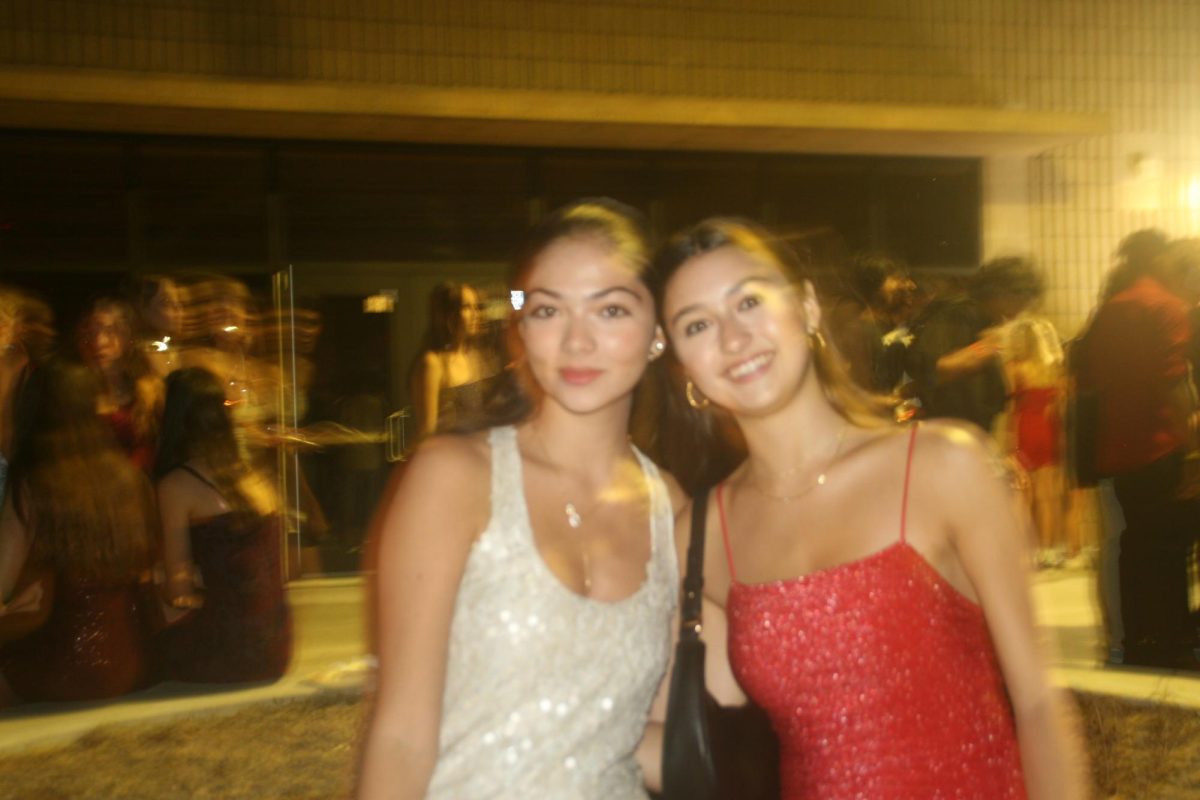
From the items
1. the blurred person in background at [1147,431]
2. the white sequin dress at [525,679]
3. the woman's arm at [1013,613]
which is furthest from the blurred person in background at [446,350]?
the woman's arm at [1013,613]

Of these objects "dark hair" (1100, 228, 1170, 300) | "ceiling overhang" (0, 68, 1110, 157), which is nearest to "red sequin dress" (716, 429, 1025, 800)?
"dark hair" (1100, 228, 1170, 300)

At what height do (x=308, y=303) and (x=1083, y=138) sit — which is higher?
(x=1083, y=138)

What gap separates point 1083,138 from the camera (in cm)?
Answer: 1043

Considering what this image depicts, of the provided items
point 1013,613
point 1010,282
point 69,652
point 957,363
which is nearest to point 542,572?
point 1013,613

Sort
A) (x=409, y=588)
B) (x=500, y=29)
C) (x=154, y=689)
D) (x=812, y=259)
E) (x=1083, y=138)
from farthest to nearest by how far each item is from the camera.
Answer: (x=1083, y=138)
(x=500, y=29)
(x=154, y=689)
(x=812, y=259)
(x=409, y=588)

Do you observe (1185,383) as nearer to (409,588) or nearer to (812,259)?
(812,259)

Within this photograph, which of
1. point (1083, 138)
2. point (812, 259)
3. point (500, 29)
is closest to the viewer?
point (812, 259)

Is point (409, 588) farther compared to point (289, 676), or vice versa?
point (289, 676)

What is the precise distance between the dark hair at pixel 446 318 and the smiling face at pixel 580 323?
5.07 metres

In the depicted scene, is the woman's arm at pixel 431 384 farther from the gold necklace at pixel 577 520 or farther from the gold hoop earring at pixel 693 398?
the gold necklace at pixel 577 520

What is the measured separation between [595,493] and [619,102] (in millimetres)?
7023

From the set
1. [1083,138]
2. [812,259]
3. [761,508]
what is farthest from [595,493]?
[1083,138]

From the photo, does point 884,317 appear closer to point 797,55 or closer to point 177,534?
point 797,55

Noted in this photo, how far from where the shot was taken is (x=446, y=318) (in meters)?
7.54
